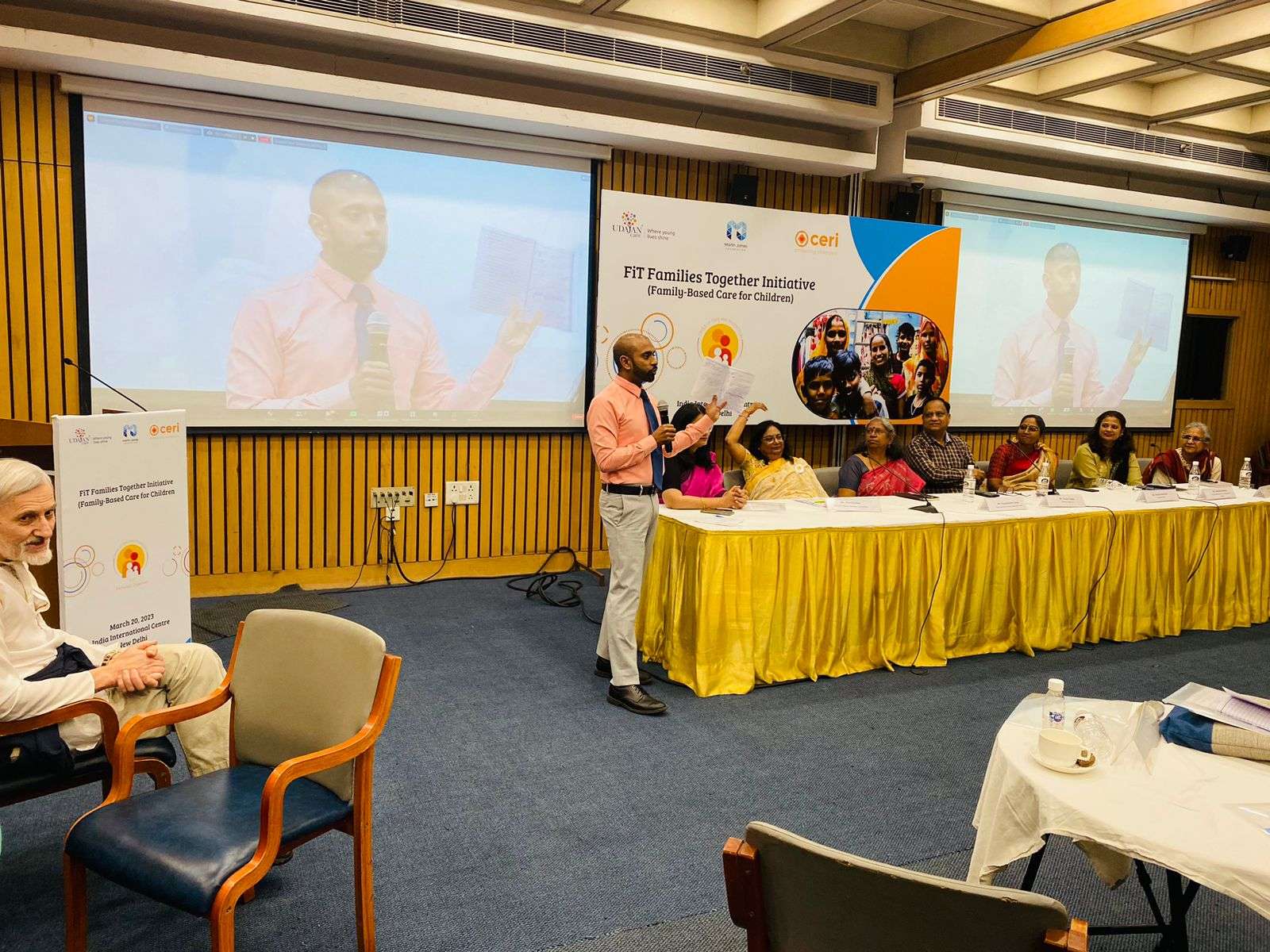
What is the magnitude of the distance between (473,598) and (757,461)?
74.2 inches

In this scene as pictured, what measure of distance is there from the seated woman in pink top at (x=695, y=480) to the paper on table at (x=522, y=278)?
1.47 metres

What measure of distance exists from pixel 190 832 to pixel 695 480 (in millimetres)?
3215

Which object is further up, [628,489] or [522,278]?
[522,278]

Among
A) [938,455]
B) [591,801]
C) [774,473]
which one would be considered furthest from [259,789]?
[938,455]

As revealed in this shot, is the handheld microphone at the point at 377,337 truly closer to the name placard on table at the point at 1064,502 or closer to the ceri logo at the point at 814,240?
the ceri logo at the point at 814,240

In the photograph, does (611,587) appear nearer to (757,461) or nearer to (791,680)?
(791,680)

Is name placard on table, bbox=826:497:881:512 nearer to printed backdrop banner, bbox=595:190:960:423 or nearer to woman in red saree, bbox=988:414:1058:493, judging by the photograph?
woman in red saree, bbox=988:414:1058:493

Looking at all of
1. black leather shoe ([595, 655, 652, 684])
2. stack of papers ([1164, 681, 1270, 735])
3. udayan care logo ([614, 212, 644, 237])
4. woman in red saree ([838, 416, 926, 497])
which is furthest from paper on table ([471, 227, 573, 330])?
stack of papers ([1164, 681, 1270, 735])

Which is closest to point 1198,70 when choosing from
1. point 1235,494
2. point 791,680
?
point 1235,494

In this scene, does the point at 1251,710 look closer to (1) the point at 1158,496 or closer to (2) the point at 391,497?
(1) the point at 1158,496

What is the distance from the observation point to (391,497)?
18.9ft

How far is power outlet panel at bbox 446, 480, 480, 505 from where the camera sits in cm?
594

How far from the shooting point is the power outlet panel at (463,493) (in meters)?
5.94

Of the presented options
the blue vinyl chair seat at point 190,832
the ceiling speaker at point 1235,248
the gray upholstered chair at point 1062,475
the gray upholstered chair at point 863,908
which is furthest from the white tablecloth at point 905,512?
the ceiling speaker at point 1235,248
